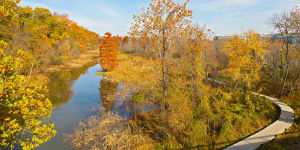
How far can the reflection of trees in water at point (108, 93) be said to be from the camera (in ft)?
60.6

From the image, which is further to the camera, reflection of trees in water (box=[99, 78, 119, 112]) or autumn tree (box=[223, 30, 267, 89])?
reflection of trees in water (box=[99, 78, 119, 112])

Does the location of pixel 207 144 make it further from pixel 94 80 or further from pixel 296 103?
pixel 94 80

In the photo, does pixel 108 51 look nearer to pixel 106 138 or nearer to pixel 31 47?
pixel 31 47

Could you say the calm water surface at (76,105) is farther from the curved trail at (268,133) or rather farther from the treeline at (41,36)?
the curved trail at (268,133)

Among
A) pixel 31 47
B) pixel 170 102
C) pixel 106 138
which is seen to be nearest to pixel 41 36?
pixel 31 47

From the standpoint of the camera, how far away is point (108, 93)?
21.7 metres

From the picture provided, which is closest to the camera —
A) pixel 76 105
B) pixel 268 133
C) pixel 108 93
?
pixel 268 133

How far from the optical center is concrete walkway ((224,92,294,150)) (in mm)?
9934

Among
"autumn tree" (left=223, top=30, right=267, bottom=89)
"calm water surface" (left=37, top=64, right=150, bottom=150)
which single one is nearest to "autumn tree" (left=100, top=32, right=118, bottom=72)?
"calm water surface" (left=37, top=64, right=150, bottom=150)

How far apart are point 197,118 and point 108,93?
41.6ft

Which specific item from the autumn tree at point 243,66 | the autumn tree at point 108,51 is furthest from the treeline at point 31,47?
the autumn tree at point 243,66

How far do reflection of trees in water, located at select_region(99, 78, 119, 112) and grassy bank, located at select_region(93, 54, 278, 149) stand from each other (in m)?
4.50

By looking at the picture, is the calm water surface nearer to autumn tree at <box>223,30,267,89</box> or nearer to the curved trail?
the curved trail

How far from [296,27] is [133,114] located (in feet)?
58.2
